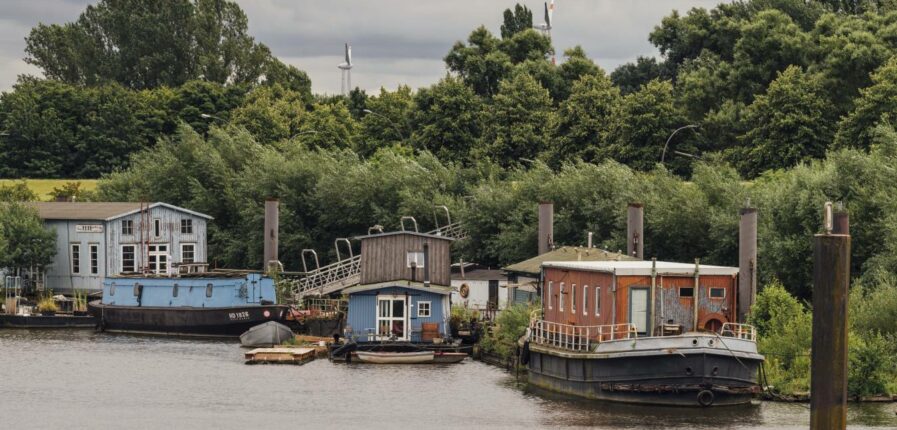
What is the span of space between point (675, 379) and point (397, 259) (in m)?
20.5

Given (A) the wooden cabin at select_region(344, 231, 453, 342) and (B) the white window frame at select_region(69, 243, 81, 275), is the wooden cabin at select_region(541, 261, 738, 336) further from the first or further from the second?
(B) the white window frame at select_region(69, 243, 81, 275)

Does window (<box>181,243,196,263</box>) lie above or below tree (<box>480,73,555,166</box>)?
below

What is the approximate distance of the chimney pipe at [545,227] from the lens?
70.4 m

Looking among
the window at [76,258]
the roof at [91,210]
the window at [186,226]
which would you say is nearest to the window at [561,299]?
the roof at [91,210]

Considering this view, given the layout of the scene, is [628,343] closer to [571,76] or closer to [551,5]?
[571,76]

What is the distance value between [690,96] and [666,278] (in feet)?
172

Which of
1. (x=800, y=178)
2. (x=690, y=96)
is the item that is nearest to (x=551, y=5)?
(x=690, y=96)

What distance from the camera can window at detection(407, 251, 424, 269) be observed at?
66250 millimetres

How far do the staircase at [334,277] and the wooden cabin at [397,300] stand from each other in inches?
305

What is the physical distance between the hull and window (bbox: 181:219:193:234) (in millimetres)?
43429

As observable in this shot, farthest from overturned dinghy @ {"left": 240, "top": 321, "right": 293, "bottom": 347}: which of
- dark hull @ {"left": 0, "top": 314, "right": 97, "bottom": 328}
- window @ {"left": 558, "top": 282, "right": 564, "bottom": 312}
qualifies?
window @ {"left": 558, "top": 282, "right": 564, "bottom": 312}

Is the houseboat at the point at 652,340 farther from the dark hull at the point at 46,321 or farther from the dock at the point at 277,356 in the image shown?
the dark hull at the point at 46,321

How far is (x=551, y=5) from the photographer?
144 meters

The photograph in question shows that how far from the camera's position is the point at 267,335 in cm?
6881
